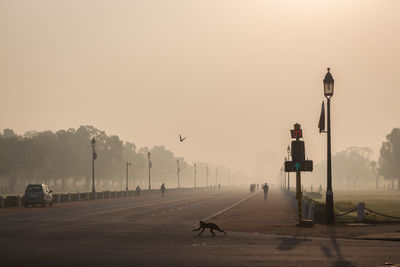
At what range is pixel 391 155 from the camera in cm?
16050

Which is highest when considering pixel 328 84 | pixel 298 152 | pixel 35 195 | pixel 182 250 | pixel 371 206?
pixel 328 84

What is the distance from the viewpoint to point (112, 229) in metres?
26.7

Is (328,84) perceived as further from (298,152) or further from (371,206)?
(371,206)

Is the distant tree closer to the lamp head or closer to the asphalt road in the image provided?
the lamp head

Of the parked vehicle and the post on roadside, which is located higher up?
the post on roadside

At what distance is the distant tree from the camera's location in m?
158

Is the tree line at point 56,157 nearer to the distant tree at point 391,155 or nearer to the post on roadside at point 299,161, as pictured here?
the distant tree at point 391,155

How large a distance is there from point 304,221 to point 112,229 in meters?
8.32

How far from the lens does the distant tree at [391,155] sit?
158 m

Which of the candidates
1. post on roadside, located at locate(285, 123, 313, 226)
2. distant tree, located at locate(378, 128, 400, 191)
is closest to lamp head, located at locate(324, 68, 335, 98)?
post on roadside, located at locate(285, 123, 313, 226)

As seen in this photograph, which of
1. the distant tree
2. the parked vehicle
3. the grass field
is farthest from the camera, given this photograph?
the distant tree

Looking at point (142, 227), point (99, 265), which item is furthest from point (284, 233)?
point (99, 265)

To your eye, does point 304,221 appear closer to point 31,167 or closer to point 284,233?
point 284,233

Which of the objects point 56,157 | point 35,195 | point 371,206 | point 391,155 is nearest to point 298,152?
point 35,195
